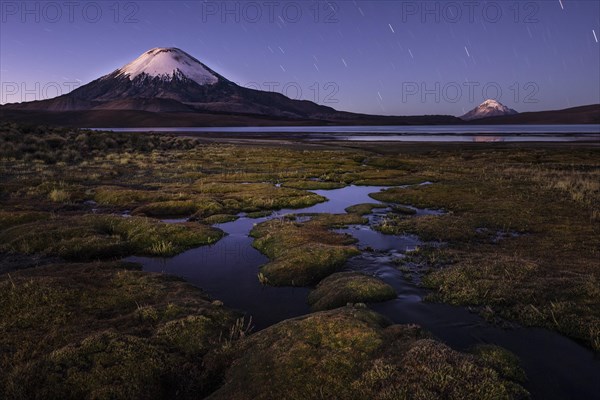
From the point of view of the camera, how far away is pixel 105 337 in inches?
371

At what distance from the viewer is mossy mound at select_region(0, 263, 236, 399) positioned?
818cm

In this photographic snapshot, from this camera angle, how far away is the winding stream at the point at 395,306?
9.49m

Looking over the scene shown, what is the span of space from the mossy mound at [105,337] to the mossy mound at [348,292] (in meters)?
3.11

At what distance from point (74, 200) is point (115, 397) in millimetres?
26821

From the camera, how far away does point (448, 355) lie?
815cm

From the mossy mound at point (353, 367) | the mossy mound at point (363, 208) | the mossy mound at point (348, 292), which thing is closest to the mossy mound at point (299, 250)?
the mossy mound at point (348, 292)

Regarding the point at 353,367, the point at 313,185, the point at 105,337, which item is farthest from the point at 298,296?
the point at 313,185

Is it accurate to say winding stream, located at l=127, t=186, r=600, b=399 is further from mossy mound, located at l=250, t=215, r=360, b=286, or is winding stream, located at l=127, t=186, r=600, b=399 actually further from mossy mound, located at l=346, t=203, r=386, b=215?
mossy mound, located at l=346, t=203, r=386, b=215

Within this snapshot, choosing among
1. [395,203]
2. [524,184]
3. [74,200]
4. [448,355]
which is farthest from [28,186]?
[524,184]

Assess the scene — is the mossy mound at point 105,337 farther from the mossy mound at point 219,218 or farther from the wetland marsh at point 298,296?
the mossy mound at point 219,218


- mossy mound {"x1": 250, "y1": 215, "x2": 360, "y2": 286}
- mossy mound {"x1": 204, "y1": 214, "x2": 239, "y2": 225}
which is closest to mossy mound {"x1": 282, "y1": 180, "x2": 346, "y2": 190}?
mossy mound {"x1": 204, "y1": 214, "x2": 239, "y2": 225}

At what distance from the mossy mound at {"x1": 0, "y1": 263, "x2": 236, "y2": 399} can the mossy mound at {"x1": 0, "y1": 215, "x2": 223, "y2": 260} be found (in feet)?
15.0

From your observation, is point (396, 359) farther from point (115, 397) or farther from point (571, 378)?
point (115, 397)

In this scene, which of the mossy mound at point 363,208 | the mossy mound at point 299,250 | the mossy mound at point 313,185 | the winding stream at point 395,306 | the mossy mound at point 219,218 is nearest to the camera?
the winding stream at point 395,306
